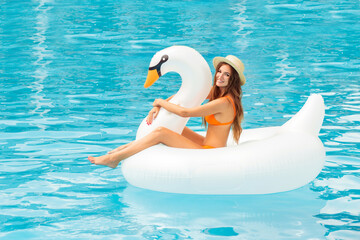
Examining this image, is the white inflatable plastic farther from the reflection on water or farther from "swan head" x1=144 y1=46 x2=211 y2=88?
the reflection on water

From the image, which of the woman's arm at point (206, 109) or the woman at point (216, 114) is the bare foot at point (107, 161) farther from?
the woman's arm at point (206, 109)

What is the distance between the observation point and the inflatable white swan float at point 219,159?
5.41 metres

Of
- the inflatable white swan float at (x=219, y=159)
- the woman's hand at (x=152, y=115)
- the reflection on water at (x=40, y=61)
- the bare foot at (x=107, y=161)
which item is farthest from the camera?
the reflection on water at (x=40, y=61)

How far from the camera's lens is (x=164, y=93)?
8.94m

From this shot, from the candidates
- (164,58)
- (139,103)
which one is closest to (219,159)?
(164,58)

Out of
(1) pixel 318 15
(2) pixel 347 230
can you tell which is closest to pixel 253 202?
(2) pixel 347 230

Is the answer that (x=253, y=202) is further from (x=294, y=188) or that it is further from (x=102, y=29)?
(x=102, y=29)

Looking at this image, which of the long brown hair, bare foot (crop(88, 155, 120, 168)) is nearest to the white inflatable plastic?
the long brown hair

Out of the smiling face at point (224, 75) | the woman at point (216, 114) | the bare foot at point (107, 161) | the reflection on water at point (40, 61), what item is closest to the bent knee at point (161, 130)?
the woman at point (216, 114)

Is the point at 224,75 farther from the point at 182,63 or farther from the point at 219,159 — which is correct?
the point at 219,159

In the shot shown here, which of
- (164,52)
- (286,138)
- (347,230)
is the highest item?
(164,52)

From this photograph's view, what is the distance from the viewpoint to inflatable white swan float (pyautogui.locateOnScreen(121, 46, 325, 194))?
541cm

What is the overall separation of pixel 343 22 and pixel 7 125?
8.35 m

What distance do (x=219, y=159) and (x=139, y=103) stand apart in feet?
10.3
